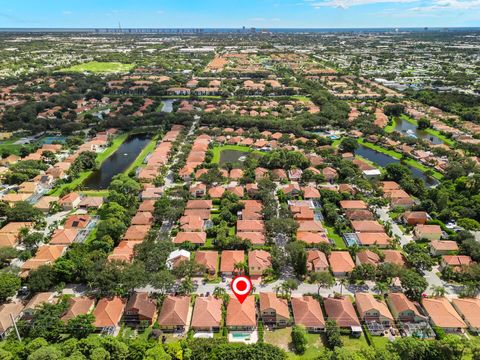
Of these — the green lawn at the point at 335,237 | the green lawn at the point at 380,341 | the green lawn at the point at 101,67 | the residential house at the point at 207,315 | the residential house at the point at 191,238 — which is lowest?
the green lawn at the point at 380,341

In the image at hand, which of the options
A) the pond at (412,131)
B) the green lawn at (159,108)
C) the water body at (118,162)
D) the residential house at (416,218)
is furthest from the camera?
the green lawn at (159,108)

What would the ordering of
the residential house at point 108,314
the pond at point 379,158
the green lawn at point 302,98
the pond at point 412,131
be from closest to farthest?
1. the residential house at point 108,314
2. the pond at point 379,158
3. the pond at point 412,131
4. the green lawn at point 302,98

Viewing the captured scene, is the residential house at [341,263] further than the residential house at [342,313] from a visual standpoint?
Yes

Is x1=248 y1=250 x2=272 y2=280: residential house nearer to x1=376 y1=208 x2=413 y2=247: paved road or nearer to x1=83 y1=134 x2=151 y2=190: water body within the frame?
x1=376 y1=208 x2=413 y2=247: paved road

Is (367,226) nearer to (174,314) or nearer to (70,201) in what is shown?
(174,314)

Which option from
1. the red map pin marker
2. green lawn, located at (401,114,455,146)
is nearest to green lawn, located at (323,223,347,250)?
the red map pin marker

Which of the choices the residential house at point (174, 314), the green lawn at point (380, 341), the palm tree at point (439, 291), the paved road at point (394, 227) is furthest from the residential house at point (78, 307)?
the paved road at point (394, 227)

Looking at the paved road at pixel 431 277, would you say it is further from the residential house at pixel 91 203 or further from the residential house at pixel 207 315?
the residential house at pixel 91 203
